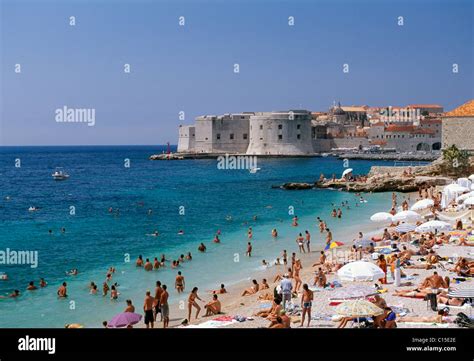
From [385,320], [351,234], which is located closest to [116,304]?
[385,320]

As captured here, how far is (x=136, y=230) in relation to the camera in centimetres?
2270

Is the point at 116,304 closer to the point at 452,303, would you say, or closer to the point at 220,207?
the point at 452,303

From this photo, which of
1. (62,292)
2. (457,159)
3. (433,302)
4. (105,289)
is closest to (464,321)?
(433,302)

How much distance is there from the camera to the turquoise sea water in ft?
41.1

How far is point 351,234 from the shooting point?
20109mm

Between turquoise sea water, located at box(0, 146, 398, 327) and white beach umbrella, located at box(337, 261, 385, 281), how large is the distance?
3.75 m

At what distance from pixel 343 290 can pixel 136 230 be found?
14179mm

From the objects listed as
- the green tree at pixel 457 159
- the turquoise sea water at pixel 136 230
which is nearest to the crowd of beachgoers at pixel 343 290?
the turquoise sea water at pixel 136 230

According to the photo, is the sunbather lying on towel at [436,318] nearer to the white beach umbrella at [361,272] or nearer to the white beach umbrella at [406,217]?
the white beach umbrella at [361,272]

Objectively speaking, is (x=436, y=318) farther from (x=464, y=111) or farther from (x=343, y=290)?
(x=464, y=111)

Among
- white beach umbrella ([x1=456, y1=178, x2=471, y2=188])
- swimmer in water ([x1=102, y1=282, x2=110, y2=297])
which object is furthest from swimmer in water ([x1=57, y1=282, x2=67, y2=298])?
white beach umbrella ([x1=456, y1=178, x2=471, y2=188])

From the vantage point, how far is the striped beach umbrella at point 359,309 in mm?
7414

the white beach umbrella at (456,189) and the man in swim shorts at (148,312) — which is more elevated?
the white beach umbrella at (456,189)
